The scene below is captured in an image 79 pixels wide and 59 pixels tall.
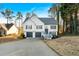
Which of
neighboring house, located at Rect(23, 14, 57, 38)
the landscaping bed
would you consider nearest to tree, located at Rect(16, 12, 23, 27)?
neighboring house, located at Rect(23, 14, 57, 38)

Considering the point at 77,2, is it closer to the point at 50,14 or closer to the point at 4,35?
the point at 50,14

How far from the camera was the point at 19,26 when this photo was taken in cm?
717

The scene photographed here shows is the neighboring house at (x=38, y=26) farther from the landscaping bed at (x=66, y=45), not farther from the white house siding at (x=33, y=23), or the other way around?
the landscaping bed at (x=66, y=45)

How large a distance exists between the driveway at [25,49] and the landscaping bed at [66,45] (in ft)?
0.20

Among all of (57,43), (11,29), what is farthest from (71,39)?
(11,29)

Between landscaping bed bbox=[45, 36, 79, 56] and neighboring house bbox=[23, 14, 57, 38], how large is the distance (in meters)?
0.10

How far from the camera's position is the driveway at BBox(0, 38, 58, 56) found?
23.2 feet

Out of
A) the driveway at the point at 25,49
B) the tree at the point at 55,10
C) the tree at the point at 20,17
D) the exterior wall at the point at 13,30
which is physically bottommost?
the driveway at the point at 25,49

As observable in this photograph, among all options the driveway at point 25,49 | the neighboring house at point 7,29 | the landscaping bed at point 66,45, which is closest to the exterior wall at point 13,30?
the neighboring house at point 7,29

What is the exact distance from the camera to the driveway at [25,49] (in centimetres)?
708

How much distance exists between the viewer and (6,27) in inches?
281

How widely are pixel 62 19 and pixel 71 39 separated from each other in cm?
22

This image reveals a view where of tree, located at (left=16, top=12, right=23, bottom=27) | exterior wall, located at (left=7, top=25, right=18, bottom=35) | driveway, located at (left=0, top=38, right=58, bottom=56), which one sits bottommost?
driveway, located at (left=0, top=38, right=58, bottom=56)

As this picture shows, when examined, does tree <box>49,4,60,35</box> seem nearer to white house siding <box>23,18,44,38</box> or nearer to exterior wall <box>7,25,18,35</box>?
white house siding <box>23,18,44,38</box>
